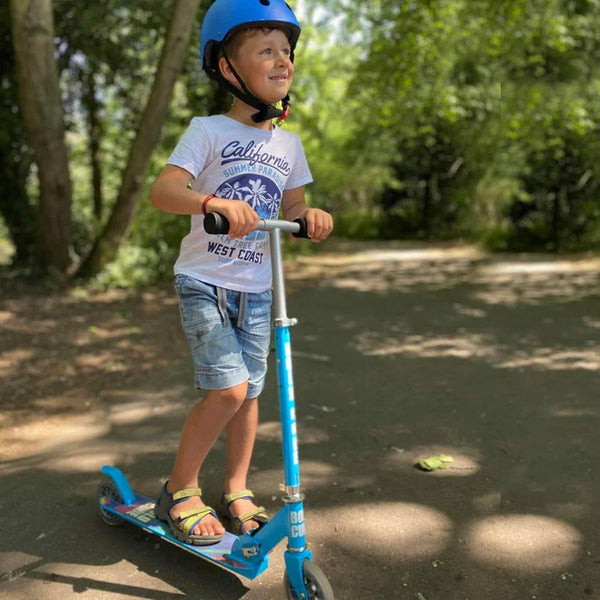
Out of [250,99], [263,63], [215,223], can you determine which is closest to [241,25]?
[263,63]

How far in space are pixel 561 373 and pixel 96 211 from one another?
29.3 feet

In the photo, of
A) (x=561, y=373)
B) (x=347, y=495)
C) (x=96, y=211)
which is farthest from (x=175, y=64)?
(x=347, y=495)

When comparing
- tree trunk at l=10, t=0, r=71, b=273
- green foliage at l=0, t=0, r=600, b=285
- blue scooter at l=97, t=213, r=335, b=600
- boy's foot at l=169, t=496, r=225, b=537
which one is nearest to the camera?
blue scooter at l=97, t=213, r=335, b=600

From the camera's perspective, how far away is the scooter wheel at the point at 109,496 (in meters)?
3.10

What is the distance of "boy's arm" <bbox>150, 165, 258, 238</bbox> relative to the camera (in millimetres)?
2232

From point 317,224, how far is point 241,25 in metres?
0.75

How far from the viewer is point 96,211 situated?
40.3 feet

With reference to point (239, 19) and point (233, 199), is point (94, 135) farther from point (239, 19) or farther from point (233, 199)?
point (233, 199)

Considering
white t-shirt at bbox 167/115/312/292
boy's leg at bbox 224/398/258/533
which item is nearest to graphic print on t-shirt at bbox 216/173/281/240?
white t-shirt at bbox 167/115/312/292

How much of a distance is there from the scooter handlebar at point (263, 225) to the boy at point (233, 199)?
0.04 meters

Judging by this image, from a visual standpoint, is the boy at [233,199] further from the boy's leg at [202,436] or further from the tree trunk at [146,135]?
the tree trunk at [146,135]

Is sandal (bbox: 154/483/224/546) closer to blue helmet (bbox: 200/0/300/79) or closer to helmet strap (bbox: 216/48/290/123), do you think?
helmet strap (bbox: 216/48/290/123)

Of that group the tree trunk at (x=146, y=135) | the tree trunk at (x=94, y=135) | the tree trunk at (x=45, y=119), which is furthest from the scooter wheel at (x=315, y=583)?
the tree trunk at (x=94, y=135)

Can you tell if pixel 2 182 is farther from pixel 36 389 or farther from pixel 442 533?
pixel 442 533
